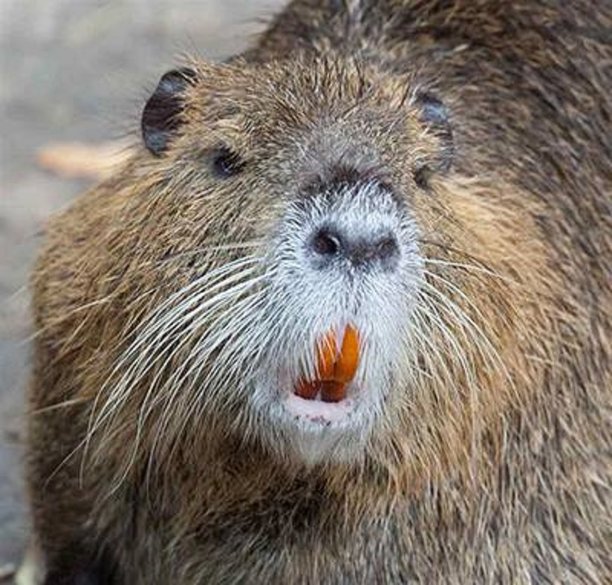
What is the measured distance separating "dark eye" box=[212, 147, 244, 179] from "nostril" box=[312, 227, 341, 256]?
1.07 ft

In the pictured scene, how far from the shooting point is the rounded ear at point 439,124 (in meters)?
3.54

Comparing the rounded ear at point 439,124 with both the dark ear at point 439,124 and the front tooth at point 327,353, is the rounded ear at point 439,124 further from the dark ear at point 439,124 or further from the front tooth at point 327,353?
the front tooth at point 327,353

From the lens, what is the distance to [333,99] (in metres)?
3.45

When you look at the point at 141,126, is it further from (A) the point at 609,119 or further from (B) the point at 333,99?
(A) the point at 609,119

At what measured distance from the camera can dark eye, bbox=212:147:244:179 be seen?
340 cm

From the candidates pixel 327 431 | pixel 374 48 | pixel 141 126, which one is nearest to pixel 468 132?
pixel 374 48

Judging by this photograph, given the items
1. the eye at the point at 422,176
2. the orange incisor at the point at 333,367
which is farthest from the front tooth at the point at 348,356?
the eye at the point at 422,176

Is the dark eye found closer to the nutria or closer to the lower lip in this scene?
the nutria

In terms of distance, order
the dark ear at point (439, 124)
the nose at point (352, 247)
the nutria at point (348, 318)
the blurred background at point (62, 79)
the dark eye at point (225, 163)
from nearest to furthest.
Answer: the nose at point (352, 247) < the nutria at point (348, 318) < the dark eye at point (225, 163) < the dark ear at point (439, 124) < the blurred background at point (62, 79)

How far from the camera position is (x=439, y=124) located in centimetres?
357

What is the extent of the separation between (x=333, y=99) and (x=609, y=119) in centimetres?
80

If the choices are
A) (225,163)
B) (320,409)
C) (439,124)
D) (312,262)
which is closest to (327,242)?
(312,262)

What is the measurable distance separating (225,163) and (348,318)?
1.47 feet

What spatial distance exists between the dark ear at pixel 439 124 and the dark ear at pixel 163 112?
0.38m
